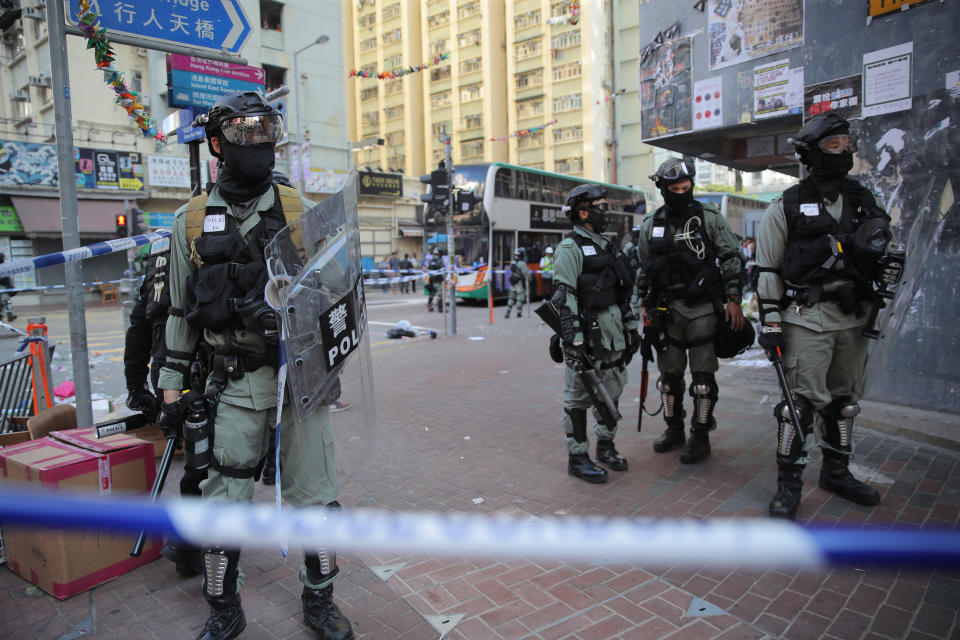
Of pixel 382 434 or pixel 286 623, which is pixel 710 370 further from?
pixel 286 623

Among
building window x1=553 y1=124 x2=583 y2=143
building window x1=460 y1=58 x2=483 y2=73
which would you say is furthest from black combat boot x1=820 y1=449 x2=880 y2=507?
building window x1=553 y1=124 x2=583 y2=143

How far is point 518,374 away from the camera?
7.94 meters

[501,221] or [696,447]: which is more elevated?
[501,221]

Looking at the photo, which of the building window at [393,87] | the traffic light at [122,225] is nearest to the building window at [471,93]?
the building window at [393,87]

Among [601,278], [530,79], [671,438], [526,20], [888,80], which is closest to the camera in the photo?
[601,278]

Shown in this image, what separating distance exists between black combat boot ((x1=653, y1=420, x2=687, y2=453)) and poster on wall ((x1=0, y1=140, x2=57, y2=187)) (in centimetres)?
2500

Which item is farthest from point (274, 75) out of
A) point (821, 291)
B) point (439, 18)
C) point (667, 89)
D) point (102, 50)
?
point (821, 291)

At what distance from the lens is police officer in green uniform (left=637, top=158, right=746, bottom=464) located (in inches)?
166

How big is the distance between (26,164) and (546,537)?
28.0 meters

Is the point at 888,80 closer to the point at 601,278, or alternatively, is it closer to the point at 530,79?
the point at 601,278

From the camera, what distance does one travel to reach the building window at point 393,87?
152ft

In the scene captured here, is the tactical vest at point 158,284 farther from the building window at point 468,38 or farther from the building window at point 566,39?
the building window at point 566,39

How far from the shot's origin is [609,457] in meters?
4.30

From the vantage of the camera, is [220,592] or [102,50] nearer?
[220,592]
